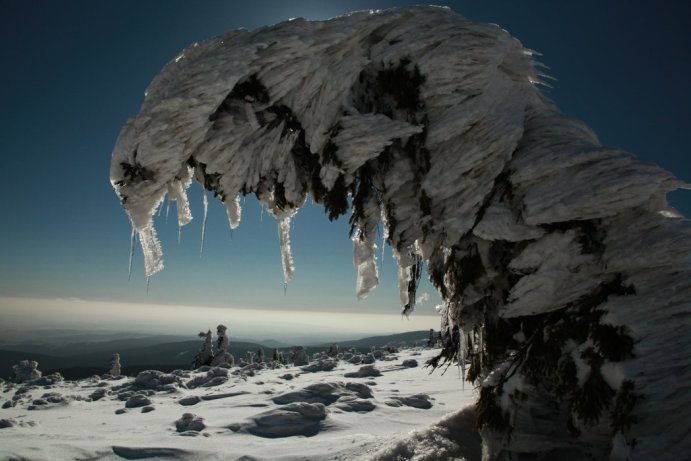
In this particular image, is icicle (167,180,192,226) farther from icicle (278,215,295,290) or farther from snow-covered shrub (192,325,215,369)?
snow-covered shrub (192,325,215,369)

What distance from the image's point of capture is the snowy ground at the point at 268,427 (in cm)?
386

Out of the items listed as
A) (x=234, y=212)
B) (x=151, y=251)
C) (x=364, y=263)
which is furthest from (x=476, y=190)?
(x=151, y=251)

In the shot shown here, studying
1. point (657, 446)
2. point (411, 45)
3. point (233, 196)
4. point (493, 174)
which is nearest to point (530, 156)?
point (493, 174)

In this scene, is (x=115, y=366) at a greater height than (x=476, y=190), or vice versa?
(x=476, y=190)

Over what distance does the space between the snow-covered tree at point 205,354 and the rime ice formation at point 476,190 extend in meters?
33.1

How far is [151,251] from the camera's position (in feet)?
13.3

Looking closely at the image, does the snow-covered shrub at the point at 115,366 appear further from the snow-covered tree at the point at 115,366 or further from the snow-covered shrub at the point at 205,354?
the snow-covered shrub at the point at 205,354

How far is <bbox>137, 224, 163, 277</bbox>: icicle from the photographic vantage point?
12.8 ft

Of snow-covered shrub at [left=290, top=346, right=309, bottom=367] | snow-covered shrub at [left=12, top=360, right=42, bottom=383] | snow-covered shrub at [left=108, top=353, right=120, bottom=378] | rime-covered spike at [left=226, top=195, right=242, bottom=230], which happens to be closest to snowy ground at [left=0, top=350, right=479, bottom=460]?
rime-covered spike at [left=226, top=195, right=242, bottom=230]

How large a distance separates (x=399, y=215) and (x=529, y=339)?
1677 millimetres

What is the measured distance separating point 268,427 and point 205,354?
30.3 meters

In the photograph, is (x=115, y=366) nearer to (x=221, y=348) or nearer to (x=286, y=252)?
(x=221, y=348)

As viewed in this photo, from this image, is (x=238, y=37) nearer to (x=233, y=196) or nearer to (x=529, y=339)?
(x=233, y=196)

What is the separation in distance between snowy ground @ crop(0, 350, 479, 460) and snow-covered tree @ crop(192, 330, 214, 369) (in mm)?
21441
